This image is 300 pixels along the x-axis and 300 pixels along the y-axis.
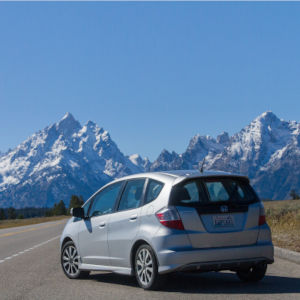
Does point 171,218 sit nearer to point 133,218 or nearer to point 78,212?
point 133,218

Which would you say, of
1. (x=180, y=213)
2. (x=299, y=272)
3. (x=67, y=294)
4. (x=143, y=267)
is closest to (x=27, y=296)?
(x=67, y=294)

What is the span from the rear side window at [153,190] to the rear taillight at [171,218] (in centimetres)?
40

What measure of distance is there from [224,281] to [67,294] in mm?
2548

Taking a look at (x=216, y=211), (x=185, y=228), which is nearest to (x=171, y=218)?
(x=185, y=228)

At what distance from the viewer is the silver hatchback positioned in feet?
26.3

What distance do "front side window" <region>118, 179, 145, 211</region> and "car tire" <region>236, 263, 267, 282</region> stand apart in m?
1.95

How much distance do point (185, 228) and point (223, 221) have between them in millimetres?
579

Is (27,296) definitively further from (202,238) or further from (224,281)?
(224,281)

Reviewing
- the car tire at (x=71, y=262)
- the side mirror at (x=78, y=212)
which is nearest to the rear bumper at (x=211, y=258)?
the side mirror at (x=78, y=212)

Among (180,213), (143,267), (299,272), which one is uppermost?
(180,213)

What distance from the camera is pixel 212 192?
27.9ft

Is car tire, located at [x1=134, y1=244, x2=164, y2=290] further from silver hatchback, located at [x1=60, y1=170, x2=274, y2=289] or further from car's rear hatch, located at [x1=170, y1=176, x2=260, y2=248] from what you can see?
car's rear hatch, located at [x1=170, y1=176, x2=260, y2=248]

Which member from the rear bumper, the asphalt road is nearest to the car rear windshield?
the rear bumper

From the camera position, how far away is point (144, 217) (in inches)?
332
